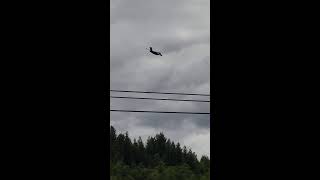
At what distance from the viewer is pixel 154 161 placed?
4078 cm

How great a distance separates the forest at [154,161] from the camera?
3825cm

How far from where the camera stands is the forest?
1506 inches
